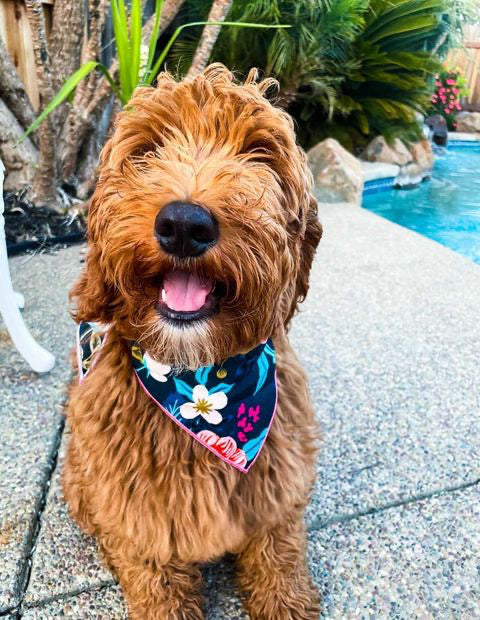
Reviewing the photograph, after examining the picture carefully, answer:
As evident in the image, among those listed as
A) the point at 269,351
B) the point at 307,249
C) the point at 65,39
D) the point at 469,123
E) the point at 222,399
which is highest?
A: the point at 65,39

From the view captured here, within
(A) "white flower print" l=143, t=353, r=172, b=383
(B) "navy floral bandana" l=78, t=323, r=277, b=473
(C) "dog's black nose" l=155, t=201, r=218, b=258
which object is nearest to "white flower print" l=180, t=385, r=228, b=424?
(B) "navy floral bandana" l=78, t=323, r=277, b=473

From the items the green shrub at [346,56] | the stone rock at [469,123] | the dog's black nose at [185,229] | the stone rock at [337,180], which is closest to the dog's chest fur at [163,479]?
the dog's black nose at [185,229]

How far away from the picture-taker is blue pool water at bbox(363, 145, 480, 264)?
8.42 m

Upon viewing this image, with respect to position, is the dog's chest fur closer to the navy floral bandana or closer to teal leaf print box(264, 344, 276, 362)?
the navy floral bandana

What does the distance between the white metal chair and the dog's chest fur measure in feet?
4.04

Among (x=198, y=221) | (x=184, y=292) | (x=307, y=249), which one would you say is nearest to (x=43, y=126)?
(x=307, y=249)

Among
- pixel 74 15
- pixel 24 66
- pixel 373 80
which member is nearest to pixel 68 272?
pixel 74 15

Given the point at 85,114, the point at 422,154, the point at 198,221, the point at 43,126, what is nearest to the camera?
the point at 198,221

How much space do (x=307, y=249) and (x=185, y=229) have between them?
67 cm

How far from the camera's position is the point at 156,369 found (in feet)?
5.87

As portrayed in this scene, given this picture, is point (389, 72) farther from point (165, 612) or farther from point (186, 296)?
point (165, 612)

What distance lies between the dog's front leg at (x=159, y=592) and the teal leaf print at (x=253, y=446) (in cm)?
49

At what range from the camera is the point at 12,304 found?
3.02 m

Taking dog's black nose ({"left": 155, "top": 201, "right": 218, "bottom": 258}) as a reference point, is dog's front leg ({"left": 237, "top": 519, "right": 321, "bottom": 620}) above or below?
below
